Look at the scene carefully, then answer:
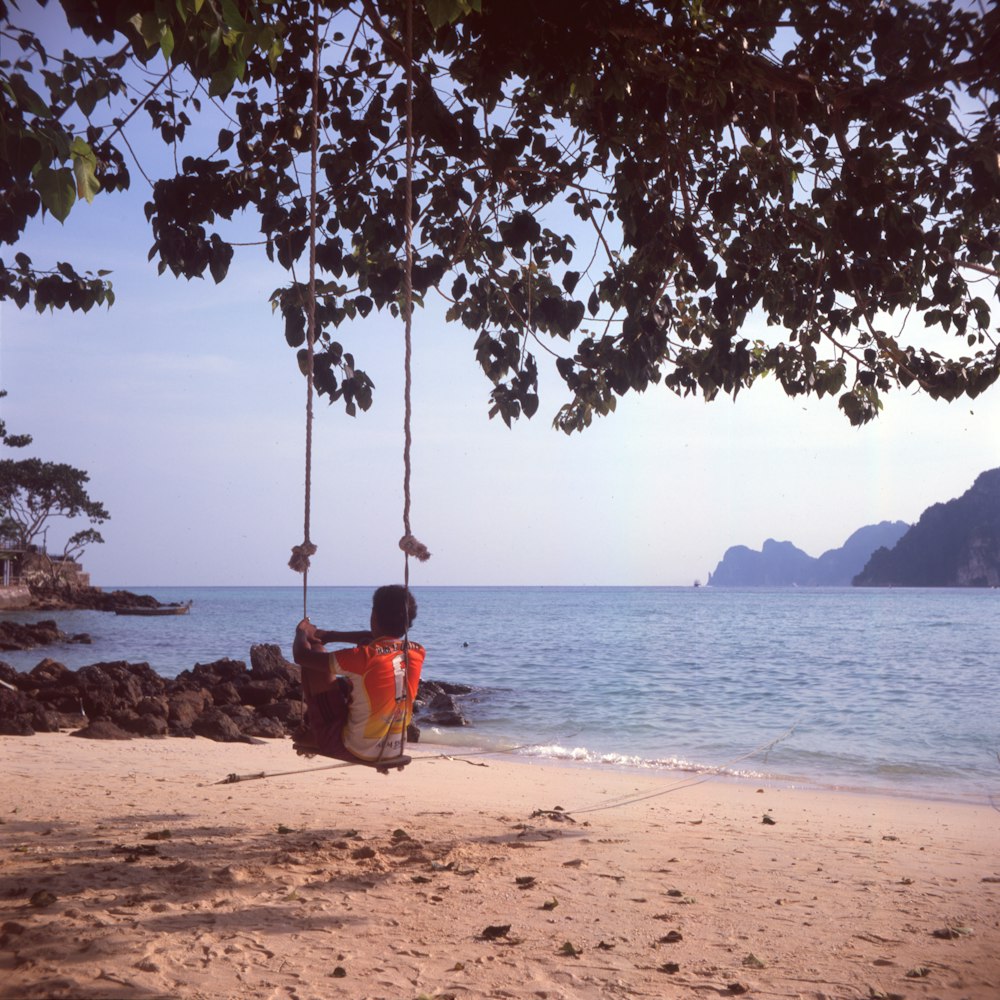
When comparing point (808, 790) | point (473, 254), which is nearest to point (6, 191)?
point (473, 254)

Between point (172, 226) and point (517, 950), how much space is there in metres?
3.36

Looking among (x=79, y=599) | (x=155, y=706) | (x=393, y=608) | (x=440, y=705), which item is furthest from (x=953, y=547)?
(x=393, y=608)

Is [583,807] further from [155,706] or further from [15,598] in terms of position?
[15,598]

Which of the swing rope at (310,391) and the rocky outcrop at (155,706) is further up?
the swing rope at (310,391)

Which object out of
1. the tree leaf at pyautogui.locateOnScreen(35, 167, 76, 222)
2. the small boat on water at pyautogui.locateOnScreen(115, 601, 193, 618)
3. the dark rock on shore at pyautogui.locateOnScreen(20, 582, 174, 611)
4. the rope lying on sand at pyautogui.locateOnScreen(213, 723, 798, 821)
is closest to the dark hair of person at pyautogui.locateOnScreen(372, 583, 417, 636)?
the rope lying on sand at pyautogui.locateOnScreen(213, 723, 798, 821)

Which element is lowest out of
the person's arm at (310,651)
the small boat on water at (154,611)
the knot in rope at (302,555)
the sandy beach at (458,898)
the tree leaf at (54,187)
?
the small boat on water at (154,611)

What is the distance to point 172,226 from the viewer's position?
4.55 m

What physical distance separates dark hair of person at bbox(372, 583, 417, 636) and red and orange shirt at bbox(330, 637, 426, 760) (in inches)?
2.6

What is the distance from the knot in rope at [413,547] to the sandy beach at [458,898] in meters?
1.36

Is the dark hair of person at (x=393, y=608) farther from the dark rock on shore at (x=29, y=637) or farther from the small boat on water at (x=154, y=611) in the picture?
the small boat on water at (x=154, y=611)

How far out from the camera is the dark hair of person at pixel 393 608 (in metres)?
4.21

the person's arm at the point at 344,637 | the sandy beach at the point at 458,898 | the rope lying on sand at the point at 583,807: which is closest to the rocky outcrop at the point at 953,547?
the rope lying on sand at the point at 583,807

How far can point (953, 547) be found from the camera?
109188mm

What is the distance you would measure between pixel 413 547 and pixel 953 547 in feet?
381
